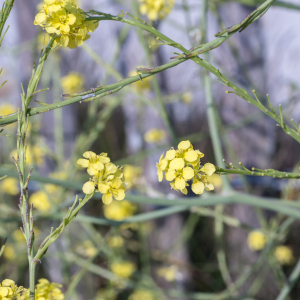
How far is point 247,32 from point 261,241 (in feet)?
3.24

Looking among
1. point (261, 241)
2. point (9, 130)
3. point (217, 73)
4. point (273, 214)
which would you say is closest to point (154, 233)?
point (261, 241)

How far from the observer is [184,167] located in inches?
15.1

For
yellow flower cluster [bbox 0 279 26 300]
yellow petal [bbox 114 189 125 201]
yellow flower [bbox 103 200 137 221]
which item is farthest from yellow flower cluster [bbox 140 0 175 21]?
yellow flower [bbox 103 200 137 221]

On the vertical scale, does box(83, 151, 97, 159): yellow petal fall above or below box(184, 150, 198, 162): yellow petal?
above

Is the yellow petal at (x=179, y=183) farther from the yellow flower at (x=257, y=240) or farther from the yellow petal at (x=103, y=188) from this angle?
the yellow flower at (x=257, y=240)

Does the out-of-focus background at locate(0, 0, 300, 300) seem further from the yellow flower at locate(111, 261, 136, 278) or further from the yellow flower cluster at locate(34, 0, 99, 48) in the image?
the yellow flower cluster at locate(34, 0, 99, 48)

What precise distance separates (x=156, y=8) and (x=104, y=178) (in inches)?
24.9

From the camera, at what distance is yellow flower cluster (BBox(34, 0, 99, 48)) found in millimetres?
369

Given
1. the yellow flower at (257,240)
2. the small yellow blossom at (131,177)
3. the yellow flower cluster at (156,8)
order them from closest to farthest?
the yellow flower cluster at (156,8), the small yellow blossom at (131,177), the yellow flower at (257,240)

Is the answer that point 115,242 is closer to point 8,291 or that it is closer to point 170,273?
point 170,273

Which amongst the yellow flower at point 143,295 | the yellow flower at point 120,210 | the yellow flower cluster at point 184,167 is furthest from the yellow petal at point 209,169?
the yellow flower at point 143,295

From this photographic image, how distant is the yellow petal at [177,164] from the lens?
369 millimetres

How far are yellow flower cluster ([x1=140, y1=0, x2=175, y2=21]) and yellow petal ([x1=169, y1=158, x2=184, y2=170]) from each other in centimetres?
58

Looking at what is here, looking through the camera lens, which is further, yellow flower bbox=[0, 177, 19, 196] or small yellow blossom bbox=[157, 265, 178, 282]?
yellow flower bbox=[0, 177, 19, 196]
